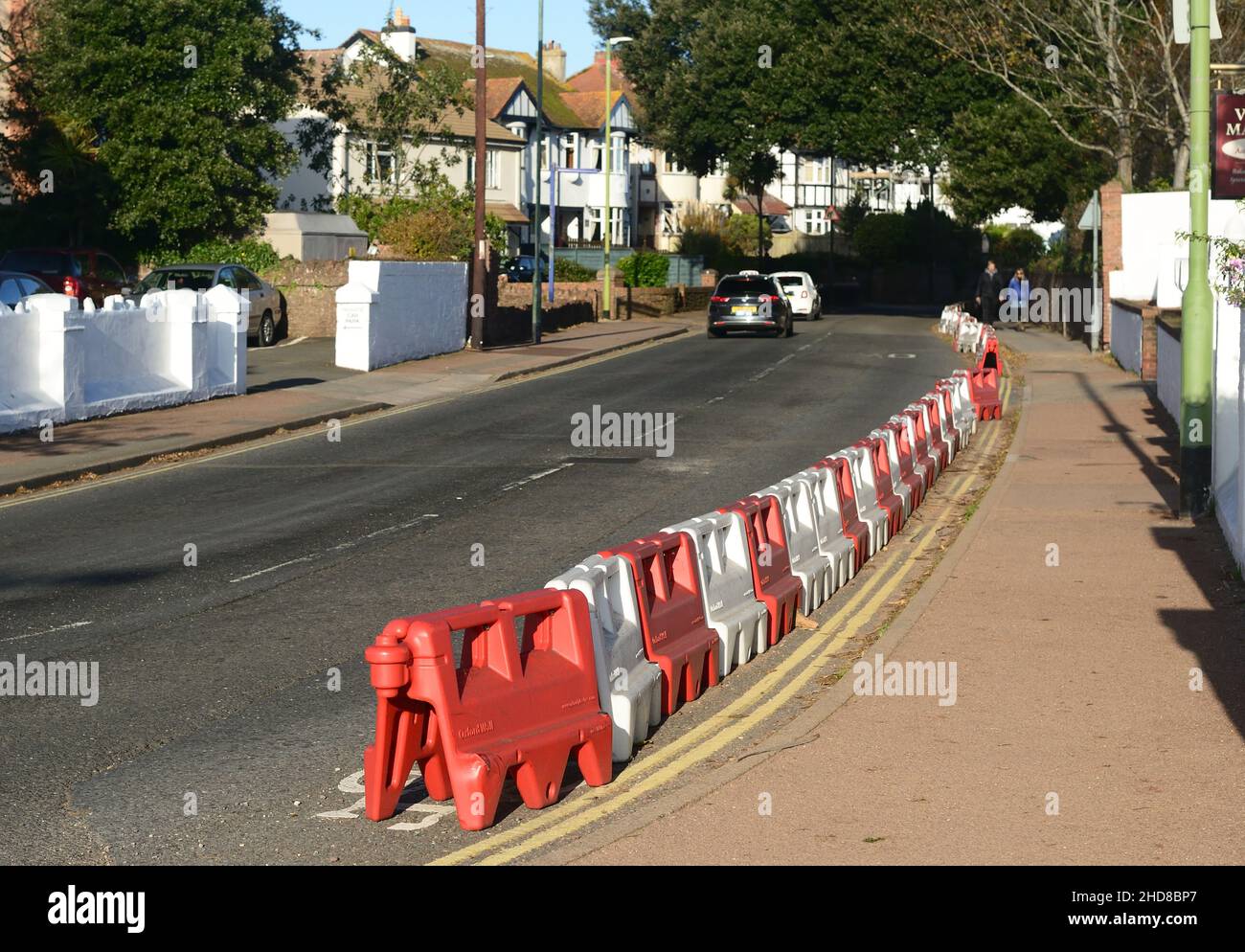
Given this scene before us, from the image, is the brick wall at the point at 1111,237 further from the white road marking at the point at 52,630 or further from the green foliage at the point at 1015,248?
the green foliage at the point at 1015,248

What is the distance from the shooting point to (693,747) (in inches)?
328

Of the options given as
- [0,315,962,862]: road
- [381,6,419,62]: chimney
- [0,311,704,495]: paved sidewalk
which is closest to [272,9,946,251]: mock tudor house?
[381,6,419,62]: chimney

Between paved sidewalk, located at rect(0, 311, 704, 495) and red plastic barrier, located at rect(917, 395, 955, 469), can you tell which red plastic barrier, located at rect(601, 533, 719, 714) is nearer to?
red plastic barrier, located at rect(917, 395, 955, 469)

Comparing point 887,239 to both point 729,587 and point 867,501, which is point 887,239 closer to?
point 867,501

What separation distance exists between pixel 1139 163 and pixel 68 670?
5040 cm

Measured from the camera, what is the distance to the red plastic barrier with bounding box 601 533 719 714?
8.80 meters

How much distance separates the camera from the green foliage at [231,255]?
4069 centimetres

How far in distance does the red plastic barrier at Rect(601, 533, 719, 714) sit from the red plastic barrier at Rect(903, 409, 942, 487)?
27.6ft

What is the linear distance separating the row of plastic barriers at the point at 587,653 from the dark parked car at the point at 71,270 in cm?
2492

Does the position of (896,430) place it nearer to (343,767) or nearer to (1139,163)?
(343,767)

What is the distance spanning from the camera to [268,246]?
41.8 metres

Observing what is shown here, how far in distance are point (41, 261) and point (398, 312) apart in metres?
8.56
